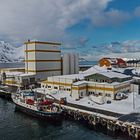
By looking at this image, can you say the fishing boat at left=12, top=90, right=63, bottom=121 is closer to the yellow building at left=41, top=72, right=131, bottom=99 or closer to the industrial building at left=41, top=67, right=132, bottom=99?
the yellow building at left=41, top=72, right=131, bottom=99

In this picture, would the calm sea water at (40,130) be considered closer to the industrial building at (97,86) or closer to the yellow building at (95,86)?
the yellow building at (95,86)

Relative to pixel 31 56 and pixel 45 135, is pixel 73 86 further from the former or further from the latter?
pixel 31 56

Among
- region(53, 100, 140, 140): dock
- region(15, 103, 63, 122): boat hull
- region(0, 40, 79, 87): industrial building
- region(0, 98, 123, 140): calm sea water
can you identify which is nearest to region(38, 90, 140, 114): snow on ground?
region(53, 100, 140, 140): dock

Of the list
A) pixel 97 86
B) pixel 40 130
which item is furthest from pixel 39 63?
pixel 40 130

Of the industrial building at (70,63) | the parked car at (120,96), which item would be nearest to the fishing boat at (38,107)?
the parked car at (120,96)

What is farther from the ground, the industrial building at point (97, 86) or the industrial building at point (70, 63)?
the industrial building at point (70, 63)

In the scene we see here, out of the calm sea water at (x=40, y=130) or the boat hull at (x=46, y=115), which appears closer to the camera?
the calm sea water at (x=40, y=130)

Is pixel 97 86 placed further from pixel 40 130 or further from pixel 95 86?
pixel 40 130
